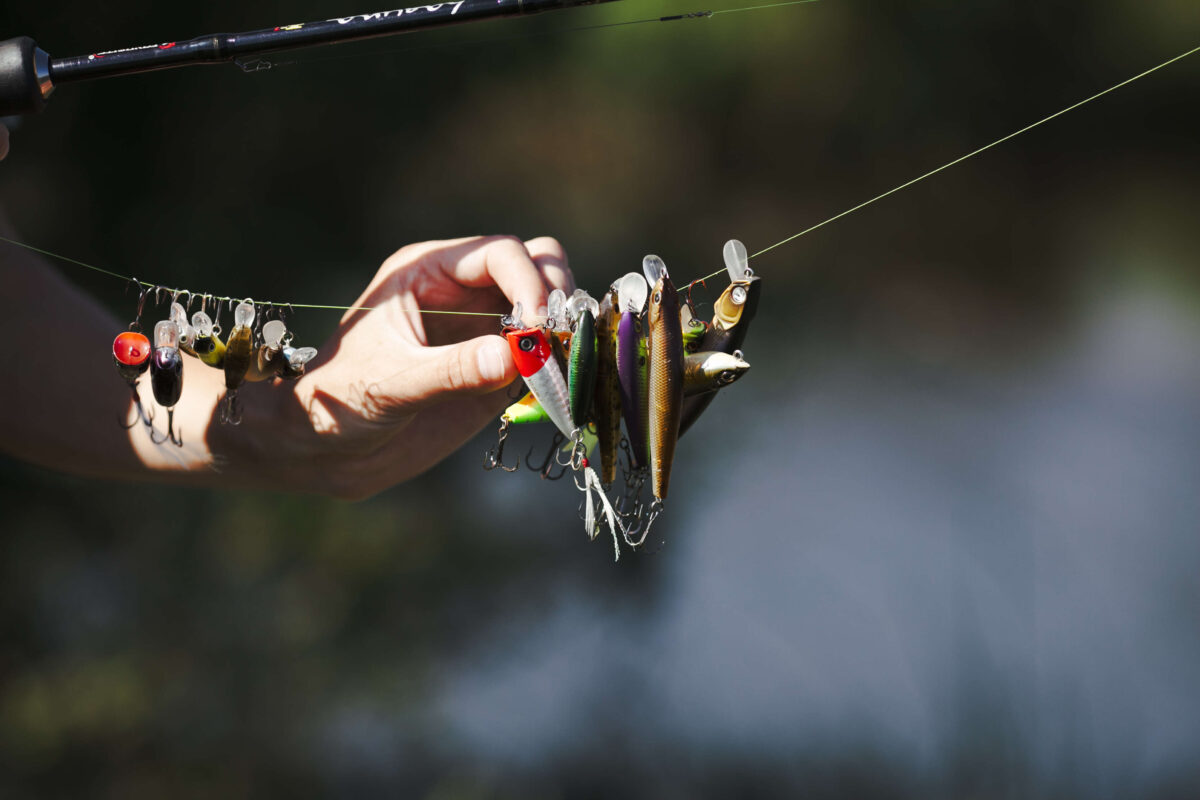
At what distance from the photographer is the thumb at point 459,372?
596 millimetres

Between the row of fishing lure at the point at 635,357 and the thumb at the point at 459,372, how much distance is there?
26 mm

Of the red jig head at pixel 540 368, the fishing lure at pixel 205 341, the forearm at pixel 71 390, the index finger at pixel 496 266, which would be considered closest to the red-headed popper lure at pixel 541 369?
the red jig head at pixel 540 368

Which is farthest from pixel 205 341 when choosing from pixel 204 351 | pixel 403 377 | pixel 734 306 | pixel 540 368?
pixel 734 306

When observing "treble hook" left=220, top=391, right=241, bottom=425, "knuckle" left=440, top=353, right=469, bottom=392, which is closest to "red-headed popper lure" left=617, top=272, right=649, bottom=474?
"knuckle" left=440, top=353, right=469, bottom=392

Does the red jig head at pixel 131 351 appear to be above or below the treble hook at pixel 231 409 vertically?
above

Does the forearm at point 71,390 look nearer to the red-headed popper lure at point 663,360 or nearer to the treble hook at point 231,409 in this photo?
the treble hook at point 231,409

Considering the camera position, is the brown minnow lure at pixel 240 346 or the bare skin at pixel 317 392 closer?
the brown minnow lure at pixel 240 346

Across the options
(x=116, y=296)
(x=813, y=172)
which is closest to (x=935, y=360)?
(x=813, y=172)

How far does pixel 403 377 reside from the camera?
0.70 m

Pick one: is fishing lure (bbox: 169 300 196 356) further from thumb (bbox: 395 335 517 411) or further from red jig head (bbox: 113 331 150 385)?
thumb (bbox: 395 335 517 411)

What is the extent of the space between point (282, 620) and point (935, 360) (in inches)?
28.7

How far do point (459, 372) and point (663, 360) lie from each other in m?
0.15

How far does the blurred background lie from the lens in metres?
0.99

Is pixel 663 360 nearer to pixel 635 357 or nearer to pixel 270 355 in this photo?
pixel 635 357
